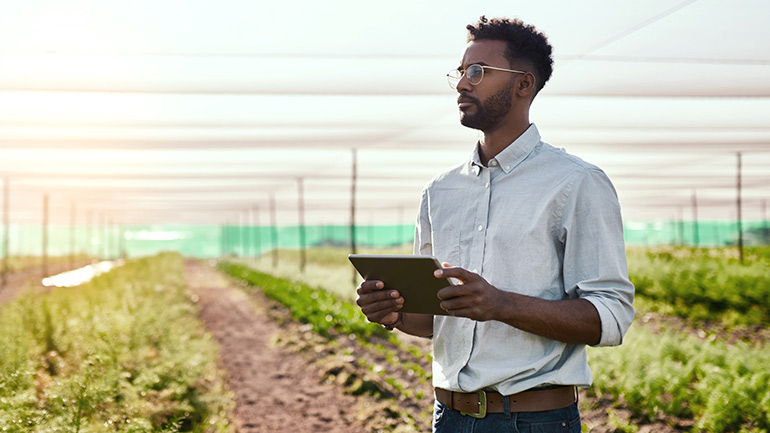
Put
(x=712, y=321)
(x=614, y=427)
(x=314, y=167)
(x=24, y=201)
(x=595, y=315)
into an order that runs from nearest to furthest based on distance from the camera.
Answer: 1. (x=595, y=315)
2. (x=614, y=427)
3. (x=712, y=321)
4. (x=314, y=167)
5. (x=24, y=201)

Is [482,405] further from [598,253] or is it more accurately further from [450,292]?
[598,253]

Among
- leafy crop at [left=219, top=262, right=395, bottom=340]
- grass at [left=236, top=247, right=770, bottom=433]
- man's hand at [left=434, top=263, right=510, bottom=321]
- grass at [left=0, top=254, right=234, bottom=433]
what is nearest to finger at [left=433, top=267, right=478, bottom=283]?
man's hand at [left=434, top=263, right=510, bottom=321]

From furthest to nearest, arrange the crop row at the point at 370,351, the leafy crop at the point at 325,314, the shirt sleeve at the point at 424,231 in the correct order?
the leafy crop at the point at 325,314
the crop row at the point at 370,351
the shirt sleeve at the point at 424,231

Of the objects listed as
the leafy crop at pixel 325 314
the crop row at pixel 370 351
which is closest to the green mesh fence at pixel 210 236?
the leafy crop at pixel 325 314

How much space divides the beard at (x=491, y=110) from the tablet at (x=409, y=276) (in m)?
0.47

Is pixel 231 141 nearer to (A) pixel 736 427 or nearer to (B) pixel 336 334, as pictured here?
(B) pixel 336 334

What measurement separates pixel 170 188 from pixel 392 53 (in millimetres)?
12849

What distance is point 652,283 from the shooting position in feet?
35.7

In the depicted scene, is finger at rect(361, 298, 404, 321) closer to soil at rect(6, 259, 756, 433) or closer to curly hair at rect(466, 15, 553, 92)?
curly hair at rect(466, 15, 553, 92)

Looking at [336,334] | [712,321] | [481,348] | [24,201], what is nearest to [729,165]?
[712,321]

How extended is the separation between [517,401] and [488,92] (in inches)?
32.5

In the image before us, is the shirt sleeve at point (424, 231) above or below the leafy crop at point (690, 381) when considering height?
above

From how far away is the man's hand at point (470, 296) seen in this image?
158 centimetres

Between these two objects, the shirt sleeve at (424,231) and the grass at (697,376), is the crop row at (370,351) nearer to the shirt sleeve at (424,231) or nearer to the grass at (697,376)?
the grass at (697,376)
